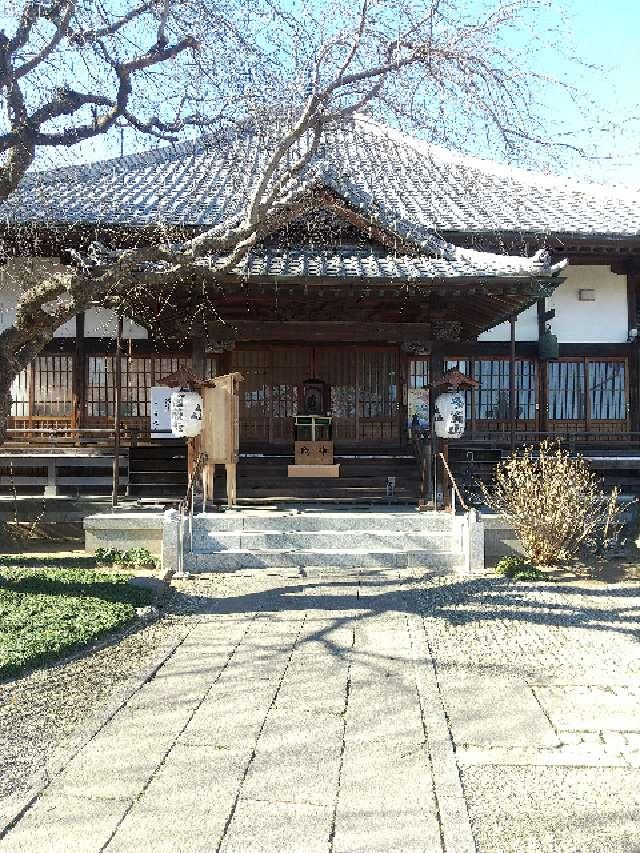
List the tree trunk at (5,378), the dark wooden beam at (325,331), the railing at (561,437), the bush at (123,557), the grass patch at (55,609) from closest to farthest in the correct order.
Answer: the grass patch at (55,609) → the tree trunk at (5,378) → the bush at (123,557) → the dark wooden beam at (325,331) → the railing at (561,437)

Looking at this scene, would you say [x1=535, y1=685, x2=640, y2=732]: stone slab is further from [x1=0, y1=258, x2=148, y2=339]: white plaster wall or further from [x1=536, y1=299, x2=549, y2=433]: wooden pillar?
[x1=0, y1=258, x2=148, y2=339]: white plaster wall

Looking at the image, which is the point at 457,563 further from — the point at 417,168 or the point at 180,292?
the point at 417,168

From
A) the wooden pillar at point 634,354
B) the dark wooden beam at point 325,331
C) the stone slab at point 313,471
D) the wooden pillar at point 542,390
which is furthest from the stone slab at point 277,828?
the wooden pillar at point 634,354

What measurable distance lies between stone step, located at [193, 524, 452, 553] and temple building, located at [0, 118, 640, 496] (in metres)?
3.18

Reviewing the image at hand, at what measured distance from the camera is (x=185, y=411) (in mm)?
10961

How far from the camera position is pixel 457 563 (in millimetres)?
10211

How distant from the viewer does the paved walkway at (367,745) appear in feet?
11.6

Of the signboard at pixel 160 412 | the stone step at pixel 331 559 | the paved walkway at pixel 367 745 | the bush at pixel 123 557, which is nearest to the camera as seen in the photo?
the paved walkway at pixel 367 745

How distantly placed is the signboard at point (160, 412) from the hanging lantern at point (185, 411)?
3189mm

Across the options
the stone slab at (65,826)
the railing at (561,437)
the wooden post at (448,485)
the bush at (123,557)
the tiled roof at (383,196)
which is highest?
the tiled roof at (383,196)

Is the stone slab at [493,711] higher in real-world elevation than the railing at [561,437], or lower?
lower

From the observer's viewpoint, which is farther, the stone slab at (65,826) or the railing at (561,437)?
the railing at (561,437)

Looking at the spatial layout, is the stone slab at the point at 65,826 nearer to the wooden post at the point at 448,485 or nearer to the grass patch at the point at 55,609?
the grass patch at the point at 55,609

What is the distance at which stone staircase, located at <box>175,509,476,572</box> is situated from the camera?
10117 mm
